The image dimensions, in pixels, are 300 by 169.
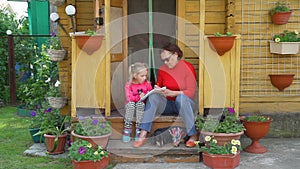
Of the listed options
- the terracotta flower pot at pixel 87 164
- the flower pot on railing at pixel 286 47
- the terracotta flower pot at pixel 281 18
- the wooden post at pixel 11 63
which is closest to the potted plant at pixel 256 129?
the flower pot on railing at pixel 286 47

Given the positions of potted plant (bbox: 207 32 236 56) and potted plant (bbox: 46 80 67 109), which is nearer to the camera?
potted plant (bbox: 207 32 236 56)

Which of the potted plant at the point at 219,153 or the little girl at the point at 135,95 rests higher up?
the little girl at the point at 135,95

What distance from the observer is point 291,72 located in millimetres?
5043

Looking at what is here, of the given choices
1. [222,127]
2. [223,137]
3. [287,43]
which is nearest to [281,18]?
[287,43]

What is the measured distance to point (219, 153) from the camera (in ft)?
12.7

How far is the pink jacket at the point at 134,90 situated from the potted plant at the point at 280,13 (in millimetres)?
1827

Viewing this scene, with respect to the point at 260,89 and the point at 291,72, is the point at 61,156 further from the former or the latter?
the point at 291,72

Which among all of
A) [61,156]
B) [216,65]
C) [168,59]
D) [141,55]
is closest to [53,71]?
[141,55]

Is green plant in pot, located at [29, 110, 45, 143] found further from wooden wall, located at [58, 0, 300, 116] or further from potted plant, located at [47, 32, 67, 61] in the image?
potted plant, located at [47, 32, 67, 61]

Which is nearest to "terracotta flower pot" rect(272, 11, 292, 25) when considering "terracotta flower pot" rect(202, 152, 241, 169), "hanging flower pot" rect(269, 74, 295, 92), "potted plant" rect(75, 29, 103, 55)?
"hanging flower pot" rect(269, 74, 295, 92)

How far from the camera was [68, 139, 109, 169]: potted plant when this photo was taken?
375cm

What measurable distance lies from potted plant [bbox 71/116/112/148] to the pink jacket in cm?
37

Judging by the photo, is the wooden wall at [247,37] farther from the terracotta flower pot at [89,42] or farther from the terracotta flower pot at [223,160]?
the terracotta flower pot at [223,160]

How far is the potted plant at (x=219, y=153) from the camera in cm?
385
